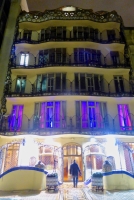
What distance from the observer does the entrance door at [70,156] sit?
14117 millimetres

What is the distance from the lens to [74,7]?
21.9 m

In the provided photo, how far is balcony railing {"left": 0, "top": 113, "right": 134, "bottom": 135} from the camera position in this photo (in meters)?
14.2

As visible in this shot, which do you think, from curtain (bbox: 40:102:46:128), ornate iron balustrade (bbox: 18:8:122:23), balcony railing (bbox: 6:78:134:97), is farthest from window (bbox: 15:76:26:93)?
ornate iron balustrade (bbox: 18:8:122:23)

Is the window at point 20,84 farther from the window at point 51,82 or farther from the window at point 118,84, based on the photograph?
the window at point 118,84

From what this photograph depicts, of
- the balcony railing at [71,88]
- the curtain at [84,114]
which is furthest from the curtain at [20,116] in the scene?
the curtain at [84,114]

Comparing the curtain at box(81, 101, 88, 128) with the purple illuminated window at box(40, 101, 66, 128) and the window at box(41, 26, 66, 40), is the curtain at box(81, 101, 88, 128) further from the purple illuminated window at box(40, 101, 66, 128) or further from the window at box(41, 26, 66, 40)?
the window at box(41, 26, 66, 40)

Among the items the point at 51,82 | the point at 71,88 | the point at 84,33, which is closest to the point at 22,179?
the point at 71,88

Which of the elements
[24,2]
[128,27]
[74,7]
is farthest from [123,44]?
[24,2]

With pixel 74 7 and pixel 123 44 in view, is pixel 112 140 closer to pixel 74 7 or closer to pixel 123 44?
pixel 123 44

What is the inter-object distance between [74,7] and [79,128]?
16.0 metres

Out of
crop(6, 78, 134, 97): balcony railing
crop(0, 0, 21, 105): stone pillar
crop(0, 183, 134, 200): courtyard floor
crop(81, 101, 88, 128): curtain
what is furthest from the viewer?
crop(6, 78, 134, 97): balcony railing

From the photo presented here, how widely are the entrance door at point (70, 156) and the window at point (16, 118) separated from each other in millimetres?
4604

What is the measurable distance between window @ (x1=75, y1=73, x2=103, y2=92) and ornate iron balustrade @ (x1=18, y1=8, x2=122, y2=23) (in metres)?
7.55

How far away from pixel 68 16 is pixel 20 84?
33.0 ft
